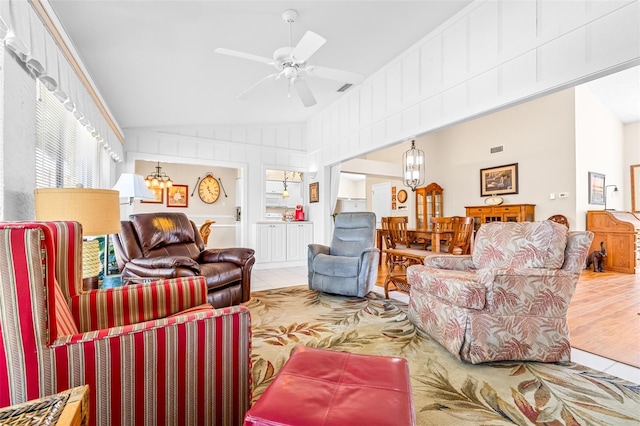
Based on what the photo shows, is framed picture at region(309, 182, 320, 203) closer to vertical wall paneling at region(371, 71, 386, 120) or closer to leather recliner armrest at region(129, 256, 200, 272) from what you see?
vertical wall paneling at region(371, 71, 386, 120)

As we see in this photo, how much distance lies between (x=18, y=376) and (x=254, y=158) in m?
5.16

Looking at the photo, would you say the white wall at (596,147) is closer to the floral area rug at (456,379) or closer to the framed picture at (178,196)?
the floral area rug at (456,379)

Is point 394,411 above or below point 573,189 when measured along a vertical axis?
below

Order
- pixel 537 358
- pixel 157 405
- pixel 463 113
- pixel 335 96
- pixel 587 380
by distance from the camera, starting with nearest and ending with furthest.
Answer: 1. pixel 157 405
2. pixel 587 380
3. pixel 537 358
4. pixel 463 113
5. pixel 335 96

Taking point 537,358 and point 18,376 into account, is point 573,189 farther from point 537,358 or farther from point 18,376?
point 18,376

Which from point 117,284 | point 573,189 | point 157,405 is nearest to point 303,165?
point 117,284

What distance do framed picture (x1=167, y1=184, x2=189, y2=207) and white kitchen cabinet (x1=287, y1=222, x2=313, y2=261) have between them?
2.88 meters

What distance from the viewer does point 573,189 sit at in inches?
204

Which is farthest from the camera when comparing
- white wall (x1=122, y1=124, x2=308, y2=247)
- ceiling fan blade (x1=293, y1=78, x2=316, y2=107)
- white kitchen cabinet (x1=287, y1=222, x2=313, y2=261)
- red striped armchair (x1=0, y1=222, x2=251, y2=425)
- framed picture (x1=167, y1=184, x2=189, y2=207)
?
framed picture (x1=167, y1=184, x2=189, y2=207)

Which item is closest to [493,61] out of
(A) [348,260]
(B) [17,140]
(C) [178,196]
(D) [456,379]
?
(A) [348,260]

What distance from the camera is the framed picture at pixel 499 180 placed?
6.06 meters

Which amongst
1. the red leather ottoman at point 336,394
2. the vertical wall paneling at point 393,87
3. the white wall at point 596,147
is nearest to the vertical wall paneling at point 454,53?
the vertical wall paneling at point 393,87

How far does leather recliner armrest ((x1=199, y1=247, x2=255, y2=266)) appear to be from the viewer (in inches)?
119

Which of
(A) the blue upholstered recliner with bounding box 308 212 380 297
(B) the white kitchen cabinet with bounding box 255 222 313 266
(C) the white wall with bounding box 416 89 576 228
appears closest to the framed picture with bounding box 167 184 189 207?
(B) the white kitchen cabinet with bounding box 255 222 313 266
